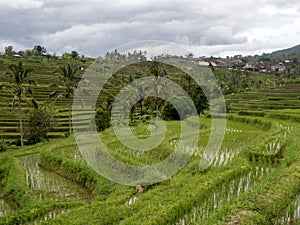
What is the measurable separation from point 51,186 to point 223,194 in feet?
20.7

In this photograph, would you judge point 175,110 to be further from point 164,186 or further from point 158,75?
point 164,186

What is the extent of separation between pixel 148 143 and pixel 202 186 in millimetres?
8463

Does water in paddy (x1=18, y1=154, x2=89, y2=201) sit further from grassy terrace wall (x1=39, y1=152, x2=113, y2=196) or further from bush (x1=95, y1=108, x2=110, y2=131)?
bush (x1=95, y1=108, x2=110, y2=131)

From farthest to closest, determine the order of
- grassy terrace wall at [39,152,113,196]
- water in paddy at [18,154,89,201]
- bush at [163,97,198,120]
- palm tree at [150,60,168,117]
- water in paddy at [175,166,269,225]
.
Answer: bush at [163,97,198,120], palm tree at [150,60,168,117], grassy terrace wall at [39,152,113,196], water in paddy at [18,154,89,201], water in paddy at [175,166,269,225]

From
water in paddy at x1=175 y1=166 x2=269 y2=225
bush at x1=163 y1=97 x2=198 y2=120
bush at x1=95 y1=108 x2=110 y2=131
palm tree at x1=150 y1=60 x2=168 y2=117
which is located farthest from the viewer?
bush at x1=163 y1=97 x2=198 y2=120

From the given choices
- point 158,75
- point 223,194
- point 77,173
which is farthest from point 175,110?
point 223,194

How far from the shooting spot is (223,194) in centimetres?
876

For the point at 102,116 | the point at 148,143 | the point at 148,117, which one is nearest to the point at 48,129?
the point at 102,116

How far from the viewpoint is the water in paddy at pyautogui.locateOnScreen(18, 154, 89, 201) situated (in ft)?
35.8

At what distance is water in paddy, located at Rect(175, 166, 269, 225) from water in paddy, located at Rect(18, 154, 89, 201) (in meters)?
4.42

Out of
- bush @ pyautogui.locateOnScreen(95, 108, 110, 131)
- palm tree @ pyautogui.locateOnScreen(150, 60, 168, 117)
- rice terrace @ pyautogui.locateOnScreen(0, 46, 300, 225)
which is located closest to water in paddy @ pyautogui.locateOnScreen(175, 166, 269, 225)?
rice terrace @ pyautogui.locateOnScreen(0, 46, 300, 225)

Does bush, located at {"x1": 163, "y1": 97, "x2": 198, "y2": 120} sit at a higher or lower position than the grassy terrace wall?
higher

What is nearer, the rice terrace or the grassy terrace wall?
the rice terrace

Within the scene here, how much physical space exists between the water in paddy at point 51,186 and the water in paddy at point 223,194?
174 inches
